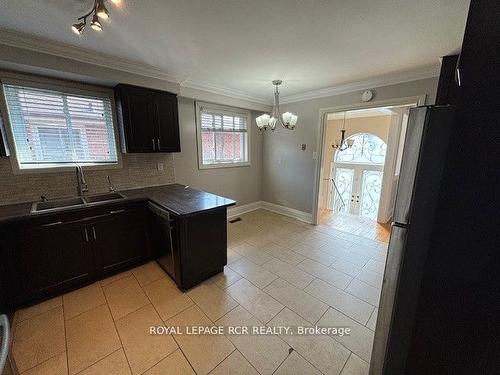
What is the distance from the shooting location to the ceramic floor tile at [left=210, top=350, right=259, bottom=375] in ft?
4.60

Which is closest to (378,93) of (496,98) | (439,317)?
(496,98)

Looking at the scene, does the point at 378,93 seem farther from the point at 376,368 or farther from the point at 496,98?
the point at 376,368

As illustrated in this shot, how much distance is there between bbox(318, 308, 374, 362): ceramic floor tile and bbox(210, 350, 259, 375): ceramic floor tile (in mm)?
722

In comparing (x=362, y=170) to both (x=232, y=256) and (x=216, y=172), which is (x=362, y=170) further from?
(x=232, y=256)

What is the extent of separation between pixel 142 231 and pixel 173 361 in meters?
1.52

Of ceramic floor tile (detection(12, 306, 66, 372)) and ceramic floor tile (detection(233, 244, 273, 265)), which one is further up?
ceramic floor tile (detection(233, 244, 273, 265))

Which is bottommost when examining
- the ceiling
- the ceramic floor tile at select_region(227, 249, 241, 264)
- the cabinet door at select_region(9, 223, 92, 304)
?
the ceramic floor tile at select_region(227, 249, 241, 264)

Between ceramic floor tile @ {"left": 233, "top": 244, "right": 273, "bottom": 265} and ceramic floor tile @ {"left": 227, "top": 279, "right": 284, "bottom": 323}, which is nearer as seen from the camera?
ceramic floor tile @ {"left": 227, "top": 279, "right": 284, "bottom": 323}

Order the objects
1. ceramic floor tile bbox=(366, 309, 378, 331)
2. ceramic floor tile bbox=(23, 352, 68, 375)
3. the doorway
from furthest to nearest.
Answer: the doorway, ceramic floor tile bbox=(366, 309, 378, 331), ceramic floor tile bbox=(23, 352, 68, 375)

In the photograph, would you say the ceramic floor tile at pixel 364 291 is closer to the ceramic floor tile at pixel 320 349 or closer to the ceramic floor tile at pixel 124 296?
the ceramic floor tile at pixel 320 349

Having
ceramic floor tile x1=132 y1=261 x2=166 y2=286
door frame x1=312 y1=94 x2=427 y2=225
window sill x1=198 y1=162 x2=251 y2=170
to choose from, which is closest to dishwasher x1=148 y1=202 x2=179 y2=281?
ceramic floor tile x1=132 y1=261 x2=166 y2=286

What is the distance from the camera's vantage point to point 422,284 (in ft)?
2.35

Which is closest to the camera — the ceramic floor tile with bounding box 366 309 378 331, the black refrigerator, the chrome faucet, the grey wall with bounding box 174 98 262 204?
the black refrigerator

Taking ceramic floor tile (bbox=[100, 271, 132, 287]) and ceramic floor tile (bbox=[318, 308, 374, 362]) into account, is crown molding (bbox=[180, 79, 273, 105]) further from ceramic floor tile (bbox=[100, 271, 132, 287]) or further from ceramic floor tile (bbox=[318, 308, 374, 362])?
ceramic floor tile (bbox=[318, 308, 374, 362])
